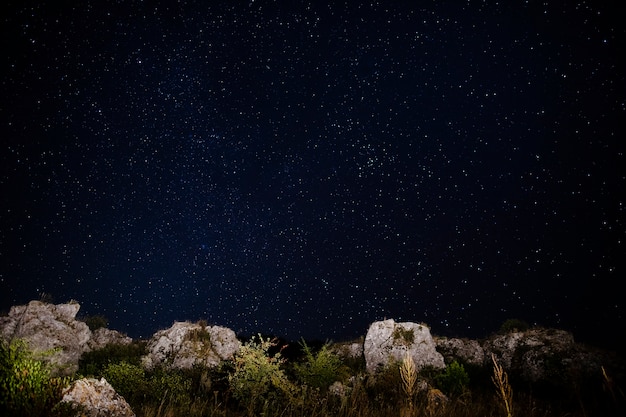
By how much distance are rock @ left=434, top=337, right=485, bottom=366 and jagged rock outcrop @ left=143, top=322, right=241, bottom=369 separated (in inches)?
444

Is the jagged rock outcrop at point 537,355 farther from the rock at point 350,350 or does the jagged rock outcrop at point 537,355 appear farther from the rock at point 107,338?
the rock at point 107,338

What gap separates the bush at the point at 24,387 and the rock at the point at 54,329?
10870 millimetres

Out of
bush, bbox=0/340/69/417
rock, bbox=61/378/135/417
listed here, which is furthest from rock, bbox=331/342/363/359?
bush, bbox=0/340/69/417

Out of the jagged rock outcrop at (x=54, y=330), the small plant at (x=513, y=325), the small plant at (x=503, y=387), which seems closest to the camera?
the small plant at (x=503, y=387)

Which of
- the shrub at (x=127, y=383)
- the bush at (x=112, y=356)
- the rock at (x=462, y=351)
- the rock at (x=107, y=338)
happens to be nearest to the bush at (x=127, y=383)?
the shrub at (x=127, y=383)

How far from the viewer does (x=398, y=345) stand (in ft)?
50.3

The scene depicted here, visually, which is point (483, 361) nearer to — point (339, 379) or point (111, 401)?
point (339, 379)

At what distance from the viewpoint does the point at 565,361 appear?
1311 centimetres

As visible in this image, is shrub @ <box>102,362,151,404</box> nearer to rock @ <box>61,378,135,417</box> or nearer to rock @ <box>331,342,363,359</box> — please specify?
rock @ <box>61,378,135,417</box>

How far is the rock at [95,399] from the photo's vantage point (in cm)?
425

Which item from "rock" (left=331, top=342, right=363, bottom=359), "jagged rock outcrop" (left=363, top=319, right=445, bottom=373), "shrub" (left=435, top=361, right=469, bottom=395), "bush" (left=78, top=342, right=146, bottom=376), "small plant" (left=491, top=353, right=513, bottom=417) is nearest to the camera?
"small plant" (left=491, top=353, right=513, bottom=417)

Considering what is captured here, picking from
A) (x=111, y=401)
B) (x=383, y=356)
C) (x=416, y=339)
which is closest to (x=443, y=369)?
(x=416, y=339)

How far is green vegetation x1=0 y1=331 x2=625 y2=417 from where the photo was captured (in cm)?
448

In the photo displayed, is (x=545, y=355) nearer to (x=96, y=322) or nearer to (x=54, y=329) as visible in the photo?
(x=54, y=329)
